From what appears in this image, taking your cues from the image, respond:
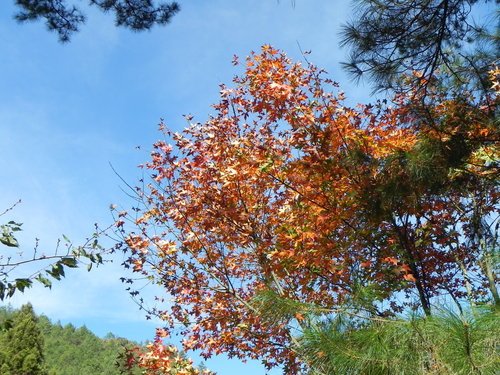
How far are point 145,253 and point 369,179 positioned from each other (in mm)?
3530

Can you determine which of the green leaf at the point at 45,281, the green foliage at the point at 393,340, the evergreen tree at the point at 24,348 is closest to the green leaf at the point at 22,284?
the green leaf at the point at 45,281

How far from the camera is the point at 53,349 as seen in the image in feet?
299

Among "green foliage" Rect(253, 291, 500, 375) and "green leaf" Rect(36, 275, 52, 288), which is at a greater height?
"green leaf" Rect(36, 275, 52, 288)

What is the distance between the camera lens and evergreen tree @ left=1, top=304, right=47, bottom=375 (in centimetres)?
3109

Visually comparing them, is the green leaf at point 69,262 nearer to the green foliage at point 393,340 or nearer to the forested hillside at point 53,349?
the forested hillside at point 53,349

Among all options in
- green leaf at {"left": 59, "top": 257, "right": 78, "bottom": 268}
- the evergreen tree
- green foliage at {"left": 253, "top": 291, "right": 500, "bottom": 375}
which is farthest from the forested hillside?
green foliage at {"left": 253, "top": 291, "right": 500, "bottom": 375}

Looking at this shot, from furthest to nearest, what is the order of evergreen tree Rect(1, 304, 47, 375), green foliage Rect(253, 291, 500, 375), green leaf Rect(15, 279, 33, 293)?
1. evergreen tree Rect(1, 304, 47, 375)
2. green leaf Rect(15, 279, 33, 293)
3. green foliage Rect(253, 291, 500, 375)

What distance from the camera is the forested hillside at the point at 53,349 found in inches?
1231

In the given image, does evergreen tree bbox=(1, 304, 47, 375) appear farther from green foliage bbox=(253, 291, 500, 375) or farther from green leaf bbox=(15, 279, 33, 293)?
green foliage bbox=(253, 291, 500, 375)

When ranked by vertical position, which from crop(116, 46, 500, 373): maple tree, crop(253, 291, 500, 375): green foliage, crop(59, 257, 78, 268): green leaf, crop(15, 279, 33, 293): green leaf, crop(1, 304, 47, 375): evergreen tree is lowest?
crop(253, 291, 500, 375): green foliage

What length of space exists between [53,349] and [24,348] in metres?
66.8

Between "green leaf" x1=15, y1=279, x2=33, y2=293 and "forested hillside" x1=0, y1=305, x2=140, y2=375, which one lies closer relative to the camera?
"green leaf" x1=15, y1=279, x2=33, y2=293

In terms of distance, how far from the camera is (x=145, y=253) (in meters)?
6.87

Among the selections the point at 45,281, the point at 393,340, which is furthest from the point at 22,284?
the point at 393,340
